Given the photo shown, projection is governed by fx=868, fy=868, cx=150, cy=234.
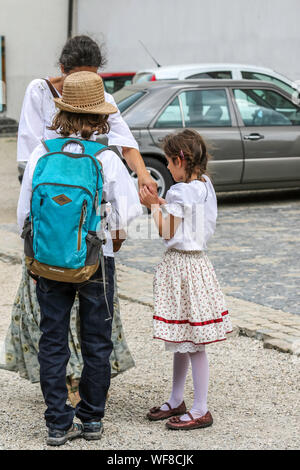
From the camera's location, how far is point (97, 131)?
386 cm

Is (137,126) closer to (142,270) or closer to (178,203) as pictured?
(142,270)

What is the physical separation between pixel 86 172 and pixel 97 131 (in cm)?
35

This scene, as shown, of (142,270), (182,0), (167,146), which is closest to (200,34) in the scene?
(182,0)

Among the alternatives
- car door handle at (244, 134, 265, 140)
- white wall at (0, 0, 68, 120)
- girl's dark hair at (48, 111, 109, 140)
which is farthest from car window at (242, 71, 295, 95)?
white wall at (0, 0, 68, 120)

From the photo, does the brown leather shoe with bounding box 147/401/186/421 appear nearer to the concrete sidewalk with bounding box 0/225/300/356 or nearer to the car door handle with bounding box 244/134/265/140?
the concrete sidewalk with bounding box 0/225/300/356

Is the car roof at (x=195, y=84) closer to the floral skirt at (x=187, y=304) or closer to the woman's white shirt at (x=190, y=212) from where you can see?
the woman's white shirt at (x=190, y=212)

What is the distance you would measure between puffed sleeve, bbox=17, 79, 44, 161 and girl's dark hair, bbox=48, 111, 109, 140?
0.43m

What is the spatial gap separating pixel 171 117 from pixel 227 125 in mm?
760

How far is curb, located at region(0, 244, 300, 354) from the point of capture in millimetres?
5445

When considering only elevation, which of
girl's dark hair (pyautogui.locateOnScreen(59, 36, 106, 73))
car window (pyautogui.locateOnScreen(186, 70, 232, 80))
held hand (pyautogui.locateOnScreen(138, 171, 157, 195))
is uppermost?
girl's dark hair (pyautogui.locateOnScreen(59, 36, 106, 73))

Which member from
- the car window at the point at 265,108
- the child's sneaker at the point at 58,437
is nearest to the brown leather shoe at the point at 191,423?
the child's sneaker at the point at 58,437

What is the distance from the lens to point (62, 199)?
3533 mm

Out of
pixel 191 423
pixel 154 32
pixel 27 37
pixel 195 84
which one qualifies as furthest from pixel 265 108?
pixel 27 37

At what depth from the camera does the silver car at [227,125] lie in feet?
35.3
